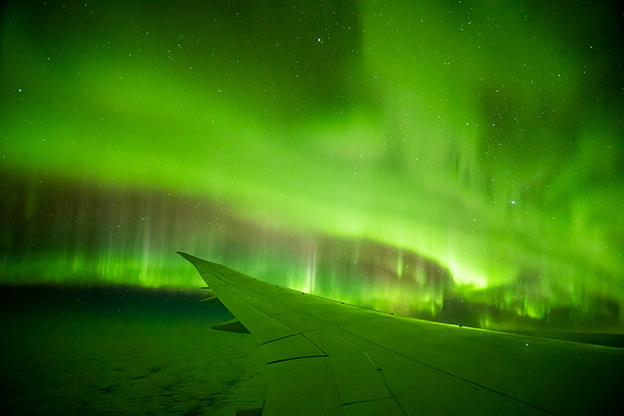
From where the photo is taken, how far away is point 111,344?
29.2 meters

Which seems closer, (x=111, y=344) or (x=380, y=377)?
(x=380, y=377)

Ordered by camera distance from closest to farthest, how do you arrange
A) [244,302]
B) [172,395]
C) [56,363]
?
[244,302]
[172,395]
[56,363]

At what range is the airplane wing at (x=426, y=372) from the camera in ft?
4.69

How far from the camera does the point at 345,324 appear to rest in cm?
325

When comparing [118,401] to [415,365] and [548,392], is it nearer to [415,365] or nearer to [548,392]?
[415,365]

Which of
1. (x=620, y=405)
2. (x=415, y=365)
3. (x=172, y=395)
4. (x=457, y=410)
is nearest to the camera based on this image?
(x=620, y=405)

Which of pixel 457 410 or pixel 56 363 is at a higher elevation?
pixel 457 410

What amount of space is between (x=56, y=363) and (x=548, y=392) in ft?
88.2

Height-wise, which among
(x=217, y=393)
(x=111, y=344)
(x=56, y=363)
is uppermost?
(x=217, y=393)

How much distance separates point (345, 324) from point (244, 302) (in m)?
1.37

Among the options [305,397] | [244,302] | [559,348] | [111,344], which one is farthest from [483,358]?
[111,344]

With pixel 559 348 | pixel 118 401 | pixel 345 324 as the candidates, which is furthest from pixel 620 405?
pixel 118 401

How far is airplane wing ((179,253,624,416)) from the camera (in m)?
1.43

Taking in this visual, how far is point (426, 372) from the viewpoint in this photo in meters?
1.90
